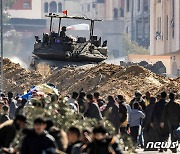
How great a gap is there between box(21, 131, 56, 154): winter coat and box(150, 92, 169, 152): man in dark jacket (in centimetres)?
1087

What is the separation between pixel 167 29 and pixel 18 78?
67407 mm

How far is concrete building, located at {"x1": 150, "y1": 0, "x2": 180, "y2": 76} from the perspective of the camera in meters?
109

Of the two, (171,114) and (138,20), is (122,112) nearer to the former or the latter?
(171,114)

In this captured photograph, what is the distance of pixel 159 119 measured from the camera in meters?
26.5

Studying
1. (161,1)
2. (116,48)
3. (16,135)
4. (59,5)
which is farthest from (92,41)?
(59,5)

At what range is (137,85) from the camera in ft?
128

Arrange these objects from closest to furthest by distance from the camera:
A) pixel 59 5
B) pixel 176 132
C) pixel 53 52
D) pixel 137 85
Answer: pixel 176 132
pixel 137 85
pixel 53 52
pixel 59 5

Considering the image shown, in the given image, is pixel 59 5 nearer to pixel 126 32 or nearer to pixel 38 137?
pixel 126 32

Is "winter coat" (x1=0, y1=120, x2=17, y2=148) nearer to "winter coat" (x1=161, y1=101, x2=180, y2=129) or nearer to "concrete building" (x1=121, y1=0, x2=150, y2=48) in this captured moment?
"winter coat" (x1=161, y1=101, x2=180, y2=129)

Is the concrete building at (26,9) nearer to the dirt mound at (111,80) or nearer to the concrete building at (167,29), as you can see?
the concrete building at (167,29)

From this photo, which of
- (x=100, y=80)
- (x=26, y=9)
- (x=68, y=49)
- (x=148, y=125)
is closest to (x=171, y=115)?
(x=148, y=125)

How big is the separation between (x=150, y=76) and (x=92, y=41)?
8.32 m

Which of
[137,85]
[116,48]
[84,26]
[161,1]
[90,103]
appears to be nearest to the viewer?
[90,103]

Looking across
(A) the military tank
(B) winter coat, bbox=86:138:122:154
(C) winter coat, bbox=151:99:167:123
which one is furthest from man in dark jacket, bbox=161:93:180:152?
(A) the military tank
